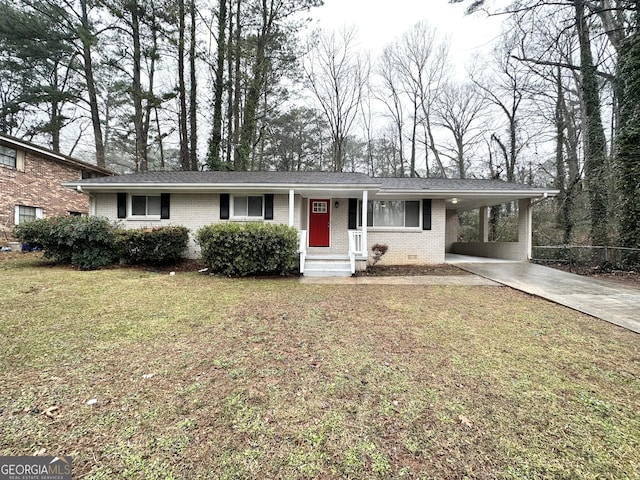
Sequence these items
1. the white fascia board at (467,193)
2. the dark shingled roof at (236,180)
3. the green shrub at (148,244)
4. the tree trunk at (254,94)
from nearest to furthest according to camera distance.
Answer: the green shrub at (148,244)
the dark shingled roof at (236,180)
the white fascia board at (467,193)
the tree trunk at (254,94)

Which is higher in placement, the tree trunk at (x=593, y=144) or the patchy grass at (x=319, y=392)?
the tree trunk at (x=593, y=144)

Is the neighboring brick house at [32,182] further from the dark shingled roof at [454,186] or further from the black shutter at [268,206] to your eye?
the dark shingled roof at [454,186]

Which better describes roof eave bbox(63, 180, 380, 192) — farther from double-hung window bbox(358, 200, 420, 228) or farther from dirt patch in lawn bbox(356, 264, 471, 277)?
dirt patch in lawn bbox(356, 264, 471, 277)

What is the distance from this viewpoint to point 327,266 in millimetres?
7906

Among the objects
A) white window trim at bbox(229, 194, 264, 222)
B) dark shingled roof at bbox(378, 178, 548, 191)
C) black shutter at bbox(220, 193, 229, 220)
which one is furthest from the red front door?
black shutter at bbox(220, 193, 229, 220)

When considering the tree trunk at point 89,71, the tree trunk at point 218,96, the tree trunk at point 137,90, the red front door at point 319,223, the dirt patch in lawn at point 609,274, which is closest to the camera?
the dirt patch in lawn at point 609,274

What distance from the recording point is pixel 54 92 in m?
15.1

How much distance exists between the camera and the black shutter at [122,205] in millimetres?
9406

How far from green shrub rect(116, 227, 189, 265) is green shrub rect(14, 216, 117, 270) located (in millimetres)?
379

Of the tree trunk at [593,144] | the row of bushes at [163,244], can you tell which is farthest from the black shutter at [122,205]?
the tree trunk at [593,144]

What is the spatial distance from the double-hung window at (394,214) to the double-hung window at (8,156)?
1509 cm

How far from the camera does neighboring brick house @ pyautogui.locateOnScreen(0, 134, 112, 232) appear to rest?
11250mm

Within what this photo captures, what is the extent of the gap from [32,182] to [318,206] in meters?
13.4

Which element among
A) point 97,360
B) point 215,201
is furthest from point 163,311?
point 215,201
